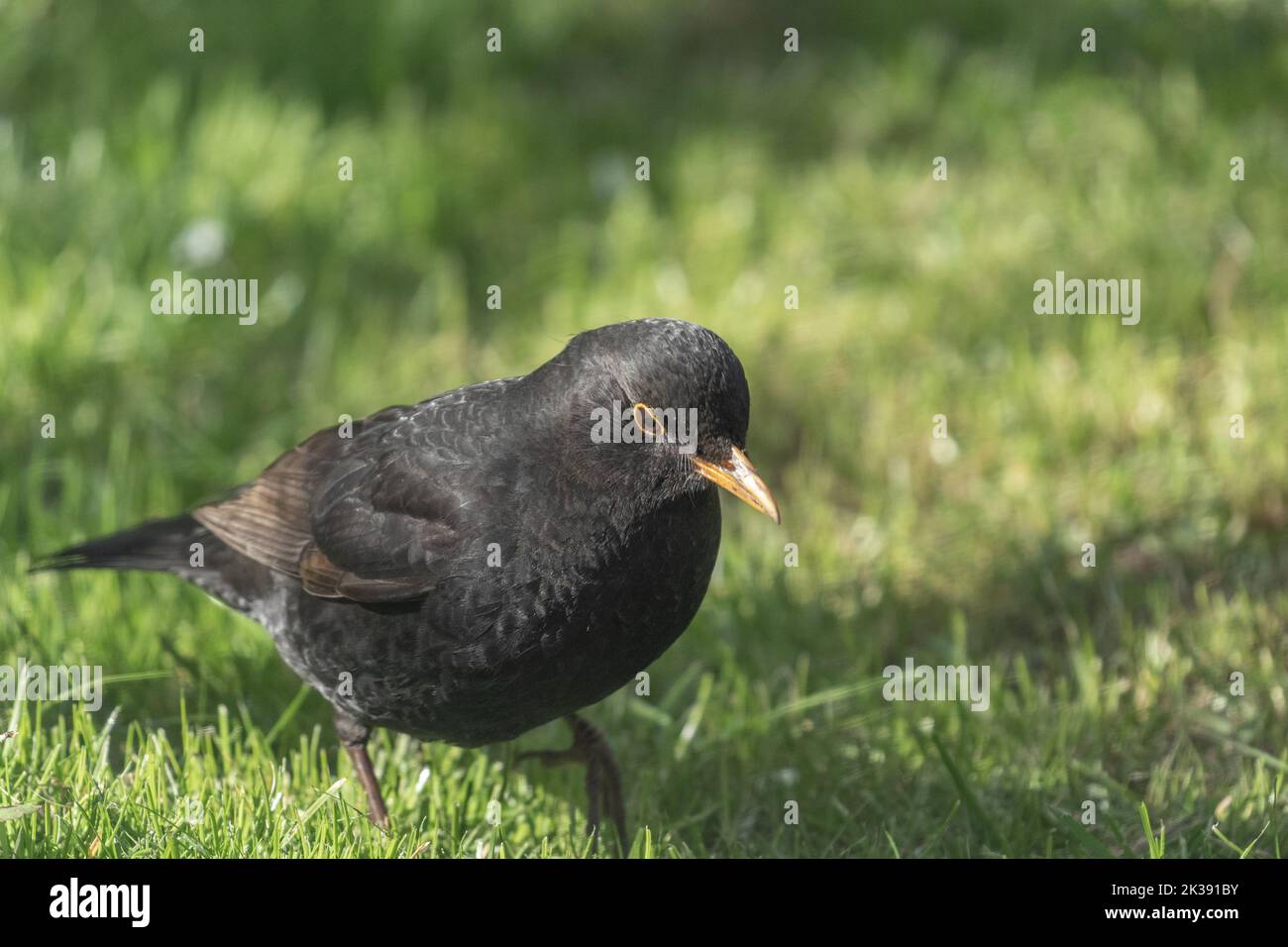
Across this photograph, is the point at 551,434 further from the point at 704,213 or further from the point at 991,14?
the point at 991,14

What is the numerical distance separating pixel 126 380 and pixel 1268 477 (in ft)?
14.2

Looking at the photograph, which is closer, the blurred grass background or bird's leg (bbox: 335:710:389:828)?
bird's leg (bbox: 335:710:389:828)

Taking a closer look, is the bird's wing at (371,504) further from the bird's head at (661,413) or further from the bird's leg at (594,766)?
the bird's leg at (594,766)

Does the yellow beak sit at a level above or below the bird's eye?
below

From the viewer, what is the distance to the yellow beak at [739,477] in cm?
367

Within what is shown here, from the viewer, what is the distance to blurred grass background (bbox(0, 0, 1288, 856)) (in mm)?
4461

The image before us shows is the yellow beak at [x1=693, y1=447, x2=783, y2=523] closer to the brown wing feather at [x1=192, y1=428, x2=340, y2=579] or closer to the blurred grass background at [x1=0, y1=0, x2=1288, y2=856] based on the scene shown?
the blurred grass background at [x1=0, y1=0, x2=1288, y2=856]

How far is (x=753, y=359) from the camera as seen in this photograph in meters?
6.60

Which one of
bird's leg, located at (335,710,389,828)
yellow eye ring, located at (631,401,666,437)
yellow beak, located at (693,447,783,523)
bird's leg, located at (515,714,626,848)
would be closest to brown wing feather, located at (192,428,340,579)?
bird's leg, located at (335,710,389,828)

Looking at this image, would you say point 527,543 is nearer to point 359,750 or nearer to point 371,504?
point 371,504

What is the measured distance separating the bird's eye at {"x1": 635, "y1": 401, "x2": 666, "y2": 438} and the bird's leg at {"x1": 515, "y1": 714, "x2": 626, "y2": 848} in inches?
42.0
